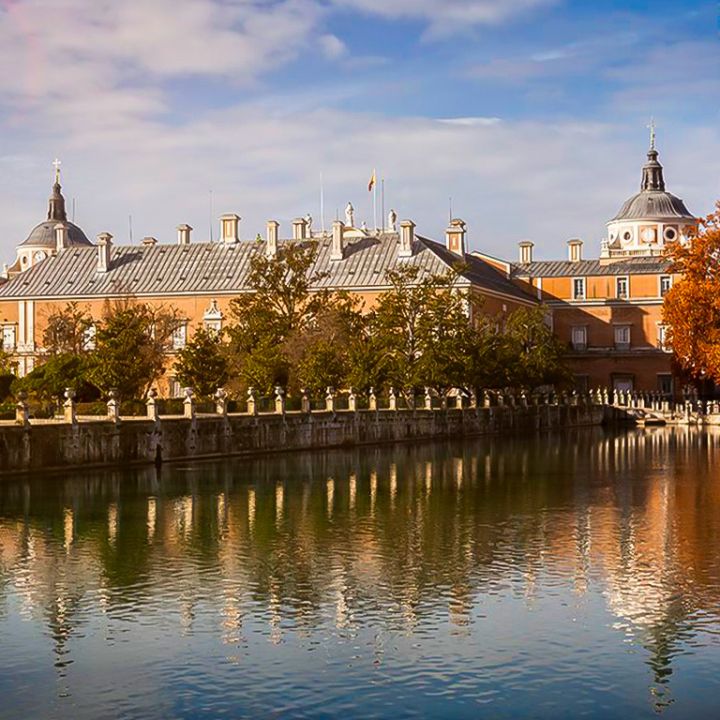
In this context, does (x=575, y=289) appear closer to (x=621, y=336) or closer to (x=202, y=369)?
(x=621, y=336)

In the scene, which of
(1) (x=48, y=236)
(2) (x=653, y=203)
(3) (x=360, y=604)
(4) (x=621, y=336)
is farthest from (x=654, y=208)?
(3) (x=360, y=604)

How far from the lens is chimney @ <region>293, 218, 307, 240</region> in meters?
88.9

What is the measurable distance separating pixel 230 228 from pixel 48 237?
4617 centimetres

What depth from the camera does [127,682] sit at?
1209 centimetres

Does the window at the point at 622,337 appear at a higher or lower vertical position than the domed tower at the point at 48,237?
lower

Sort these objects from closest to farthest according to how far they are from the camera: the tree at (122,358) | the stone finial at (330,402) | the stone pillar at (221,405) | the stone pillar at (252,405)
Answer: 1. the stone pillar at (221,405)
2. the stone pillar at (252,405)
3. the stone finial at (330,402)
4. the tree at (122,358)

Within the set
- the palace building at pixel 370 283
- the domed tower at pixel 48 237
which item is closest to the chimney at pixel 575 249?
the palace building at pixel 370 283

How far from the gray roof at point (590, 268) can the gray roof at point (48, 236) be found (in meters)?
47.2

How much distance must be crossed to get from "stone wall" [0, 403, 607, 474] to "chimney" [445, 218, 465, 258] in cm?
2314

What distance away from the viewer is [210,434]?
4191 cm

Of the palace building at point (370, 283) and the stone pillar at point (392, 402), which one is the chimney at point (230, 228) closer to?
the palace building at point (370, 283)

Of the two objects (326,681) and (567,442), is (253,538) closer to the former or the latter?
(326,681)

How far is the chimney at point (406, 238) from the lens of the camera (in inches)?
3095

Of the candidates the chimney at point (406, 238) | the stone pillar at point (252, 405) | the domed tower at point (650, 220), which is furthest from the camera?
the domed tower at point (650, 220)
